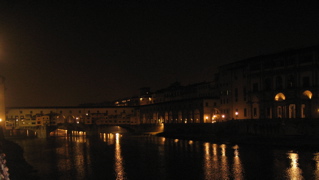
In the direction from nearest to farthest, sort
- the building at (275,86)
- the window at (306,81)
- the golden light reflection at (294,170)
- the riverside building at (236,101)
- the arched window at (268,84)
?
the golden light reflection at (294,170), the building at (275,86), the window at (306,81), the riverside building at (236,101), the arched window at (268,84)

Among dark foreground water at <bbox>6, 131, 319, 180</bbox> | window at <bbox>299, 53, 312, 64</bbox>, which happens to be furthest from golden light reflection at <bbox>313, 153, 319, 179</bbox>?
window at <bbox>299, 53, 312, 64</bbox>

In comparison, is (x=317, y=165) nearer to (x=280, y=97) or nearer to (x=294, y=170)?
(x=294, y=170)

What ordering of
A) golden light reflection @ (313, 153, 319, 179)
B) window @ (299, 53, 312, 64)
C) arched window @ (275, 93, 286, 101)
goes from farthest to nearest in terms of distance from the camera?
arched window @ (275, 93, 286, 101), window @ (299, 53, 312, 64), golden light reflection @ (313, 153, 319, 179)

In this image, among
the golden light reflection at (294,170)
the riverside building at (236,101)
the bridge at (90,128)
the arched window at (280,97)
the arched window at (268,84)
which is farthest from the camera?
the bridge at (90,128)

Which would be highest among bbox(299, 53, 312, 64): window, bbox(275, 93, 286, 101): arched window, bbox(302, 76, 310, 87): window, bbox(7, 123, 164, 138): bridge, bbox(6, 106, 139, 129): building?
bbox(299, 53, 312, 64): window

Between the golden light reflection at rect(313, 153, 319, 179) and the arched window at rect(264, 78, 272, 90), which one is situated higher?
the arched window at rect(264, 78, 272, 90)

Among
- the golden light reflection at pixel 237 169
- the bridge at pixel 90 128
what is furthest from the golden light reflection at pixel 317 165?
the bridge at pixel 90 128

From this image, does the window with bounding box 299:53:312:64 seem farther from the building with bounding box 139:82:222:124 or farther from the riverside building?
the building with bounding box 139:82:222:124

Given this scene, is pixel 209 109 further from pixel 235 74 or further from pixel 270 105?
pixel 270 105

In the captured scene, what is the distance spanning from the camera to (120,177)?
99.7 feet

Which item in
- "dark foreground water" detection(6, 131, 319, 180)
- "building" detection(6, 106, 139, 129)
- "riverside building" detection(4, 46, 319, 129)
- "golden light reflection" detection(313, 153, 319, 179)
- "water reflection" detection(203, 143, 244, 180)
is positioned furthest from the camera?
"building" detection(6, 106, 139, 129)

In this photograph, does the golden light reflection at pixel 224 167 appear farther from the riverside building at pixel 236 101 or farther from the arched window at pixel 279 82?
the arched window at pixel 279 82

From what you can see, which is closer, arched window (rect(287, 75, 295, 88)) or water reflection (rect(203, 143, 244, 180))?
water reflection (rect(203, 143, 244, 180))

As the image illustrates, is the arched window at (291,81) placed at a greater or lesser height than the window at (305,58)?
lesser
